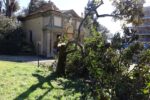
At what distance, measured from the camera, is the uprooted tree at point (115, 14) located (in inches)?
546

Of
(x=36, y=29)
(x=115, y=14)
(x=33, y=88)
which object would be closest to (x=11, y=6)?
(x=36, y=29)

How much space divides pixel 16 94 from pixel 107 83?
2903 millimetres

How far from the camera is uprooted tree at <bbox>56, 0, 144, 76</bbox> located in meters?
13.9

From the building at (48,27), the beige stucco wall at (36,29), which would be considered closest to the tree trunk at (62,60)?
the building at (48,27)

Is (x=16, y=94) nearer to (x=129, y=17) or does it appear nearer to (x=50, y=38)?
(x=129, y=17)

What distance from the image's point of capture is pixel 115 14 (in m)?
14.9

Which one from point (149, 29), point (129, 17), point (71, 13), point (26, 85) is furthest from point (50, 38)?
point (149, 29)

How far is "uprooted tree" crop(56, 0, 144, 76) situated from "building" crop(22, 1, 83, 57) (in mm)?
14250

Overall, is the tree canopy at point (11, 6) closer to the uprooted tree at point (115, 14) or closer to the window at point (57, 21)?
the window at point (57, 21)

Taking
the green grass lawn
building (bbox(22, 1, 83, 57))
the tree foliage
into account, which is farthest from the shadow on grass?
building (bbox(22, 1, 83, 57))

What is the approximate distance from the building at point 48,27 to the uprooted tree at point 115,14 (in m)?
14.2

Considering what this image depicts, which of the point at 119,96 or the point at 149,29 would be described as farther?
the point at 149,29

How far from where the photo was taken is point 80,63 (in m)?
14.0

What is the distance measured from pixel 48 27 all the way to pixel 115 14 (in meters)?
16.0
